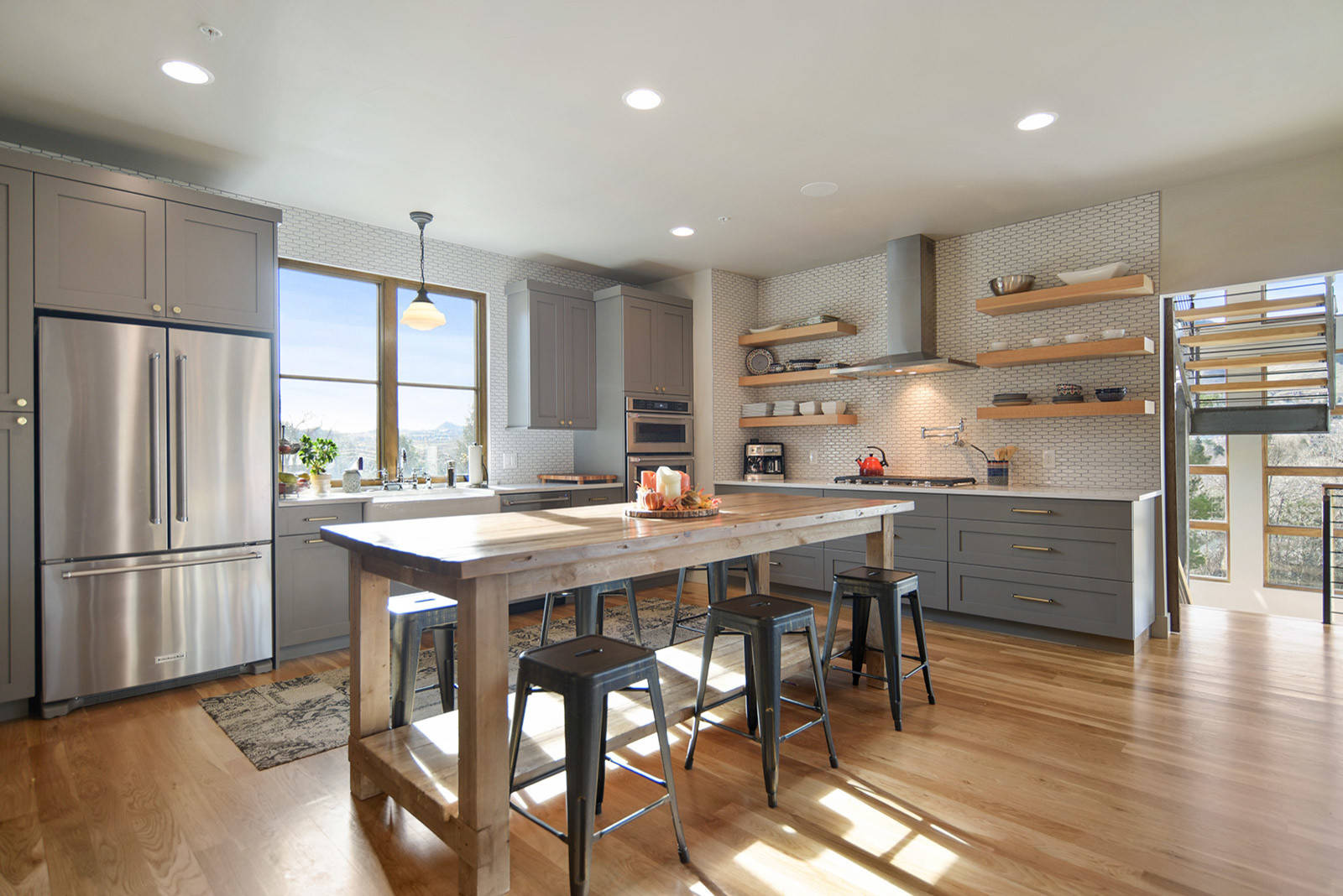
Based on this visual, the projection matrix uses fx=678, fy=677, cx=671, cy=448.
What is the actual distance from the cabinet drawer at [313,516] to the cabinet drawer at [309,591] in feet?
0.17

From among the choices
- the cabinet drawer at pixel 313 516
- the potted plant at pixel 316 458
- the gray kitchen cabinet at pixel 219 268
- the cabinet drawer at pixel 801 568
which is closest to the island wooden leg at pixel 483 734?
the cabinet drawer at pixel 313 516

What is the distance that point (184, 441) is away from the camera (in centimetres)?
356

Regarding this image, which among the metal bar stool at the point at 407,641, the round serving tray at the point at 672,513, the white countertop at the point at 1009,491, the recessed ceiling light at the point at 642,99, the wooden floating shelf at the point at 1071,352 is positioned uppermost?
the recessed ceiling light at the point at 642,99

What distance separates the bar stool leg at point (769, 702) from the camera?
2334mm

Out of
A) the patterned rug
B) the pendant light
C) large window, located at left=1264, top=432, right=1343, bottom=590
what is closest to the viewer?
the patterned rug

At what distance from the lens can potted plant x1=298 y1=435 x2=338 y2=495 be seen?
446 centimetres

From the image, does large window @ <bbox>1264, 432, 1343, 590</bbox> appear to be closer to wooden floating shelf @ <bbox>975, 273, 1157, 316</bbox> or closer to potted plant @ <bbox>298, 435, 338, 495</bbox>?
wooden floating shelf @ <bbox>975, 273, 1157, 316</bbox>

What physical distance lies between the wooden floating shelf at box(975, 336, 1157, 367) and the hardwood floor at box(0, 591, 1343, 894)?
2.10 metres

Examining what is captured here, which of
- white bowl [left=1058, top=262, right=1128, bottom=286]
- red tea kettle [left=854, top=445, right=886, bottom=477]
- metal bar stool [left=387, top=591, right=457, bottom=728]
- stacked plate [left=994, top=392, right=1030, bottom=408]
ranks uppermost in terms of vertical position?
white bowl [left=1058, top=262, right=1128, bottom=286]

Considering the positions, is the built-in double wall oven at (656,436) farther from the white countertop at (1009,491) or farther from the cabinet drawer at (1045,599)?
the cabinet drawer at (1045,599)

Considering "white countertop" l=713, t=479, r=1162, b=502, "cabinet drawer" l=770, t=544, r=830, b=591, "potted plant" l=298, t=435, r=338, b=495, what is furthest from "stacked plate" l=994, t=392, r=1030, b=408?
"potted plant" l=298, t=435, r=338, b=495

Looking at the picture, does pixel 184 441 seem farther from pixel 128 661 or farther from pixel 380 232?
pixel 380 232

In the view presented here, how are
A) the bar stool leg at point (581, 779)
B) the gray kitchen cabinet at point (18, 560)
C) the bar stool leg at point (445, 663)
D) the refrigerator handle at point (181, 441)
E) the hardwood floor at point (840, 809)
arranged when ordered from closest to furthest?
the bar stool leg at point (581, 779) → the hardwood floor at point (840, 809) → the bar stool leg at point (445, 663) → the gray kitchen cabinet at point (18, 560) → the refrigerator handle at point (181, 441)

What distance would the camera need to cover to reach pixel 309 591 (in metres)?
4.12
